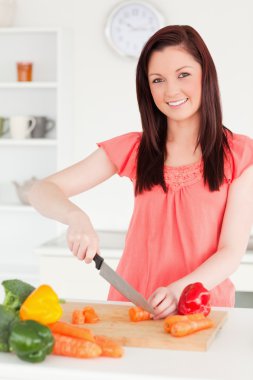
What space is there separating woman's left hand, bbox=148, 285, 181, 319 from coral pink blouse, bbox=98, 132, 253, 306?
25 centimetres

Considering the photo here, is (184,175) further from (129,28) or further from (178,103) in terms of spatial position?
(129,28)

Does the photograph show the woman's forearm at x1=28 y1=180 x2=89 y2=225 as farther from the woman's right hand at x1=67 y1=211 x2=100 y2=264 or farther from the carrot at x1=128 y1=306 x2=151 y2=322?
the carrot at x1=128 y1=306 x2=151 y2=322

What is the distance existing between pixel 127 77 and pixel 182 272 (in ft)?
7.71

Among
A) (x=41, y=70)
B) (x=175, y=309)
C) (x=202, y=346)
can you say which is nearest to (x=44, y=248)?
(x=41, y=70)

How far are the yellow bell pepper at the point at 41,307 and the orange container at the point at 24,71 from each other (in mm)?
2839

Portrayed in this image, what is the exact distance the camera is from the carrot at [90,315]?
6.18 feet

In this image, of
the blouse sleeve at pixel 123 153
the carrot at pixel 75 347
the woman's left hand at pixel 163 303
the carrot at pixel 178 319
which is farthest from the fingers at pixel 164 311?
the blouse sleeve at pixel 123 153

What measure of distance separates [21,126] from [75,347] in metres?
2.91

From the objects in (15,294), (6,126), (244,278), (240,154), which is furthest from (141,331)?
(6,126)

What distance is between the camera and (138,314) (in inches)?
74.4

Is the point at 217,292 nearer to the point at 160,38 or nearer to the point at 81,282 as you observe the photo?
the point at 160,38

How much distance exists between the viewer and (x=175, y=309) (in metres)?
1.97

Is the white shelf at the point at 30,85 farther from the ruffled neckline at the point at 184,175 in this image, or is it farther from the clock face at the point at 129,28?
the ruffled neckline at the point at 184,175

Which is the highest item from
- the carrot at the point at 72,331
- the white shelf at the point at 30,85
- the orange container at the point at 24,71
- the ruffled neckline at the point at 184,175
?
the orange container at the point at 24,71
